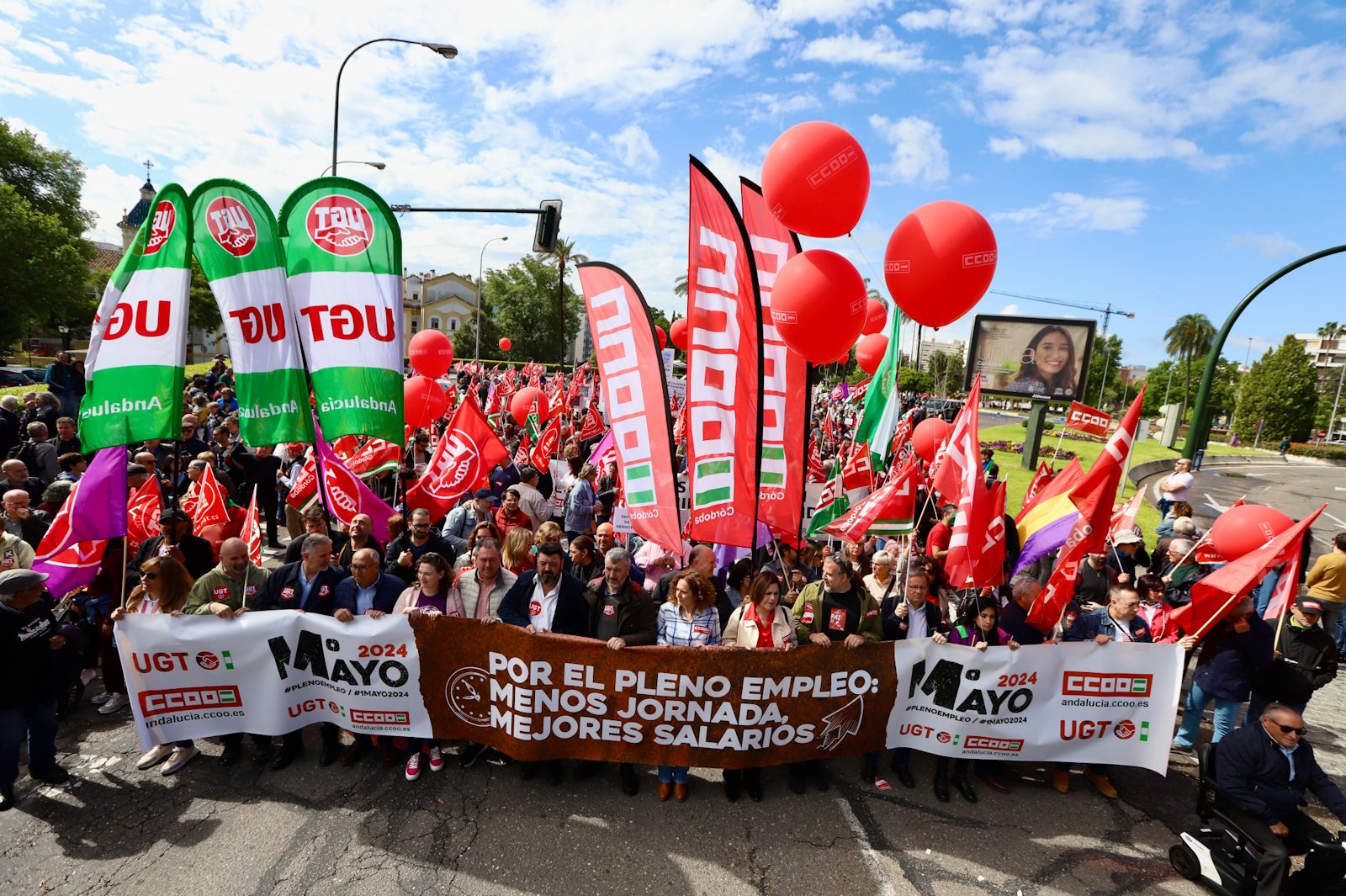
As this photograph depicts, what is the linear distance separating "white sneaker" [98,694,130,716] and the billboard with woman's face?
30244mm

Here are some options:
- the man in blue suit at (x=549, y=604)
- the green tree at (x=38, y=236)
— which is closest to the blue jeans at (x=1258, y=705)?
the man in blue suit at (x=549, y=604)

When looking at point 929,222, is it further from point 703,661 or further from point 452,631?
point 452,631

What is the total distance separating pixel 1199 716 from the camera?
18.8 ft

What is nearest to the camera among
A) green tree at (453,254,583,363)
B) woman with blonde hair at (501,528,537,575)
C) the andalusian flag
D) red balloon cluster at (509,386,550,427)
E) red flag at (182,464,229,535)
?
woman with blonde hair at (501,528,537,575)

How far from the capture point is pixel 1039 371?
30156 millimetres

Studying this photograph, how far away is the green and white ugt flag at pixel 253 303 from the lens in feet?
17.4

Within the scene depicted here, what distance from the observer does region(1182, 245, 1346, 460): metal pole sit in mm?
8928

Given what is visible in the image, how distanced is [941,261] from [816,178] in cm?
105

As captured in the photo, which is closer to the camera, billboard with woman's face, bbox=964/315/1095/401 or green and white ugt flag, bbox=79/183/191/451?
green and white ugt flag, bbox=79/183/191/451

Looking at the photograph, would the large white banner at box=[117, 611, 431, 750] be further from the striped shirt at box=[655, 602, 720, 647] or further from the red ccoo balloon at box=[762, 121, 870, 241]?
the red ccoo balloon at box=[762, 121, 870, 241]

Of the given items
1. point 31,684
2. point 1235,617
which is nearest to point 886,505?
point 1235,617

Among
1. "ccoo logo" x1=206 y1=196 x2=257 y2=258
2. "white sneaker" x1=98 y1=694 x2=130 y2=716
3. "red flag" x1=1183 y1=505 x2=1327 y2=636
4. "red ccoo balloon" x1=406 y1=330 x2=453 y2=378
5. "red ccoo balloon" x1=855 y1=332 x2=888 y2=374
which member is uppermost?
"ccoo logo" x1=206 y1=196 x2=257 y2=258

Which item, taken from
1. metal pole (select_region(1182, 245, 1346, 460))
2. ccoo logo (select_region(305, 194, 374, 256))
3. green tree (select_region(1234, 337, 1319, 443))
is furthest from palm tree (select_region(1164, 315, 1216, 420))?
ccoo logo (select_region(305, 194, 374, 256))

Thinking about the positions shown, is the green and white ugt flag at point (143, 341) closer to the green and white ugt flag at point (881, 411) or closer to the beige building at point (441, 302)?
the green and white ugt flag at point (881, 411)
